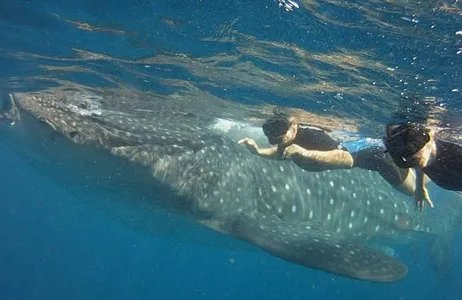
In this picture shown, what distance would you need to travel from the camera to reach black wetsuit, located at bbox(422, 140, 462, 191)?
5.15m

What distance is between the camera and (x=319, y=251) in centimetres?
702

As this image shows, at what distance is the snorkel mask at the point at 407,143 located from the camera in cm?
482

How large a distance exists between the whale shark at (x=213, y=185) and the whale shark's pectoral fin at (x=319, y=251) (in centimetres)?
2

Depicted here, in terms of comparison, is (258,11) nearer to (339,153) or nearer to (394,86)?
(339,153)

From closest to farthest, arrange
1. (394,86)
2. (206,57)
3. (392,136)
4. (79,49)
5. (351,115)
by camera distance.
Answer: (392,136) → (394,86) → (206,57) → (79,49) → (351,115)

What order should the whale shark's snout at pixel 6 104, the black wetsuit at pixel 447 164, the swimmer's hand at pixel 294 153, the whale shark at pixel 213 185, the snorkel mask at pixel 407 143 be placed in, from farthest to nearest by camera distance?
the whale shark's snout at pixel 6 104 → the whale shark at pixel 213 185 → the swimmer's hand at pixel 294 153 → the black wetsuit at pixel 447 164 → the snorkel mask at pixel 407 143

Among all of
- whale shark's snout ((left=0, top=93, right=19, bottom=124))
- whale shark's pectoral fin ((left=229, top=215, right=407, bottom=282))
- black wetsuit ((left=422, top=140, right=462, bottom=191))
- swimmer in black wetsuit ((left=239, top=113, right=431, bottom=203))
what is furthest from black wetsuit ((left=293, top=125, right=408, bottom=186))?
whale shark's snout ((left=0, top=93, right=19, bottom=124))

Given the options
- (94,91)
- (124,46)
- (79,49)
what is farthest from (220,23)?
(94,91)

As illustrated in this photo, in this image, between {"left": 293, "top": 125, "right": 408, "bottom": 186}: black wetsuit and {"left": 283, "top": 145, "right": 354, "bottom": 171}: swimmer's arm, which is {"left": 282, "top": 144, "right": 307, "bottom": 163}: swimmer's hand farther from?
{"left": 293, "top": 125, "right": 408, "bottom": 186}: black wetsuit

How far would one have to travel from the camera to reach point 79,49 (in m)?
9.96

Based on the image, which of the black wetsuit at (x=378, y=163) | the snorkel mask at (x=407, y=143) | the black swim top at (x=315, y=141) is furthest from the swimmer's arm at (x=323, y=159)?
the snorkel mask at (x=407, y=143)

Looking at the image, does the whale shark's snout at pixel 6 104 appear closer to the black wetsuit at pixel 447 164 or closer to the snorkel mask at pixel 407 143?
the snorkel mask at pixel 407 143

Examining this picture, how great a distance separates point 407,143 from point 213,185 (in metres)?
4.72

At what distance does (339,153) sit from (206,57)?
4065mm
